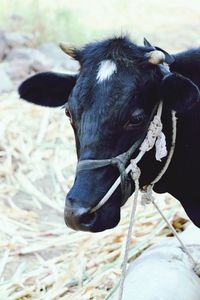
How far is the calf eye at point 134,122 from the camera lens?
3.69m

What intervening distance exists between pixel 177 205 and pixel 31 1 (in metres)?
10.3

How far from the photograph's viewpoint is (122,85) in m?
3.69

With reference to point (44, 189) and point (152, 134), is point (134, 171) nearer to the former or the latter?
point (152, 134)

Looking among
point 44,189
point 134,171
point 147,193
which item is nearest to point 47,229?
point 44,189

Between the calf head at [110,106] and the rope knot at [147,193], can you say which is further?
the rope knot at [147,193]

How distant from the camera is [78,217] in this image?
11.6ft

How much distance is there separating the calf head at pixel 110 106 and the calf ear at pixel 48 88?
36 centimetres

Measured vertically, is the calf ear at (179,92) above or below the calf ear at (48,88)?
above

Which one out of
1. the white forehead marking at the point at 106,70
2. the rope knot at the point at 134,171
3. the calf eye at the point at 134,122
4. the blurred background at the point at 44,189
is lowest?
the blurred background at the point at 44,189

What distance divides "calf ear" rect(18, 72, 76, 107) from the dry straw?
1629mm

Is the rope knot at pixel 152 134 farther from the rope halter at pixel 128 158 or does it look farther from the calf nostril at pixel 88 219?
the calf nostril at pixel 88 219

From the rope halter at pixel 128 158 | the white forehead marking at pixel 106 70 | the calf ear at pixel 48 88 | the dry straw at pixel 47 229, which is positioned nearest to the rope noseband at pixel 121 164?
the rope halter at pixel 128 158

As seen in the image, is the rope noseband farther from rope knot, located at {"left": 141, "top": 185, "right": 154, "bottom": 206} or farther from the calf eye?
rope knot, located at {"left": 141, "top": 185, "right": 154, "bottom": 206}

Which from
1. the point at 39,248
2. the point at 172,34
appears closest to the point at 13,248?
the point at 39,248
